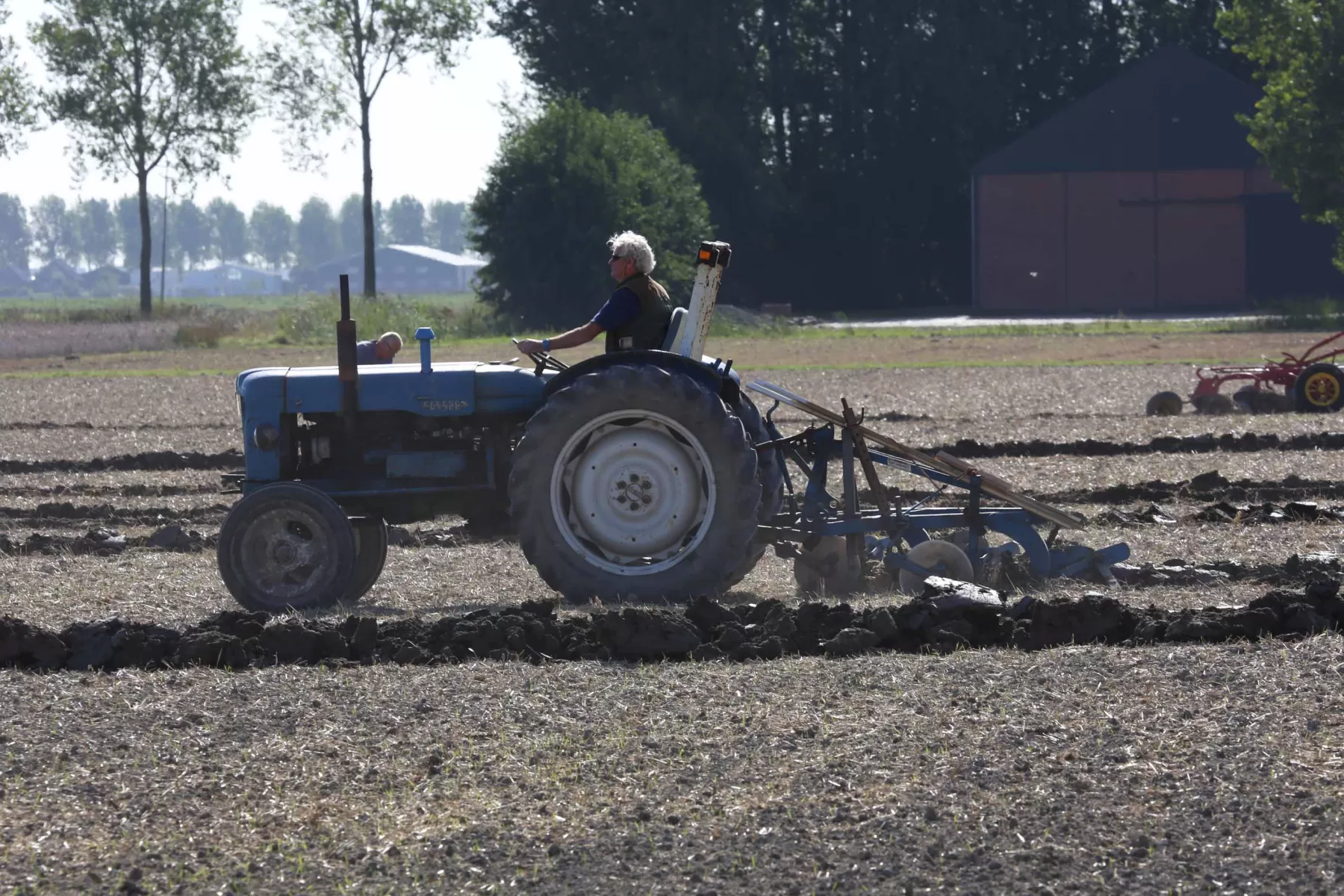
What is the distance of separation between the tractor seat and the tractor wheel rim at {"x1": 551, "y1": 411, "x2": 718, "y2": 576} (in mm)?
398

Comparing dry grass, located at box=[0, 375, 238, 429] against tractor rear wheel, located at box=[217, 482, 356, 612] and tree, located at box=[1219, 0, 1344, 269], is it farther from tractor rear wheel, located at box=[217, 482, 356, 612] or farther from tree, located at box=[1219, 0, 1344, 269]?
→ tree, located at box=[1219, 0, 1344, 269]

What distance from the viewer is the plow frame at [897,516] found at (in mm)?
8539

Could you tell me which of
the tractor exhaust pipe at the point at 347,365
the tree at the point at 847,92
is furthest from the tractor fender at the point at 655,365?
the tree at the point at 847,92

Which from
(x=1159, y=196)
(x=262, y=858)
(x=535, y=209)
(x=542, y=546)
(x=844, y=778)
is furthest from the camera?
(x=1159, y=196)

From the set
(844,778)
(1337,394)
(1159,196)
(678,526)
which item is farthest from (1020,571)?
(1159,196)

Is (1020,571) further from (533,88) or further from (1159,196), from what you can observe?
(533,88)

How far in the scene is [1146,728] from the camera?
18.5 feet

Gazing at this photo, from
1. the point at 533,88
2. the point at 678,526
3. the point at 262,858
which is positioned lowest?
the point at 262,858

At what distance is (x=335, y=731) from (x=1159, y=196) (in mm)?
57452

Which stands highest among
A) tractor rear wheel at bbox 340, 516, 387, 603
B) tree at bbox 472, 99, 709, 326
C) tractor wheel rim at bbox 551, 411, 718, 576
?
tree at bbox 472, 99, 709, 326

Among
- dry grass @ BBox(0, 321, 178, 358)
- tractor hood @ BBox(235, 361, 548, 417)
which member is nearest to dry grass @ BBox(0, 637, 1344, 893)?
tractor hood @ BBox(235, 361, 548, 417)

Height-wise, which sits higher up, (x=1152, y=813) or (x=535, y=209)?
(x=535, y=209)

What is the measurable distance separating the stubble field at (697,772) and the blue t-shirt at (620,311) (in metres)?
1.43

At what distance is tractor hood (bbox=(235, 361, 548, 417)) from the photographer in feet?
28.1
